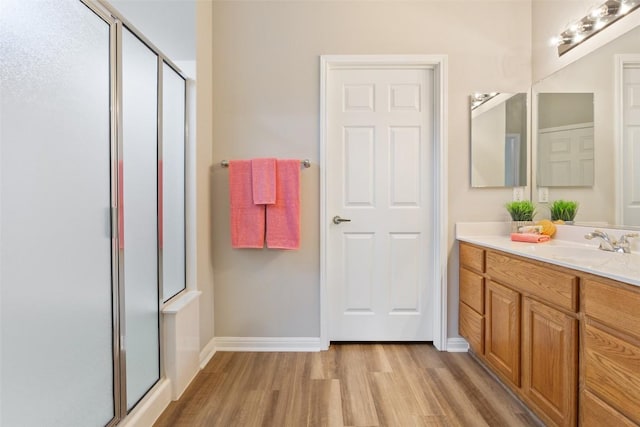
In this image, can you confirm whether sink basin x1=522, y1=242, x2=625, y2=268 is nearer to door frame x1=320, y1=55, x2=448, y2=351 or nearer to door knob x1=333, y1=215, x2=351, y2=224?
door frame x1=320, y1=55, x2=448, y2=351

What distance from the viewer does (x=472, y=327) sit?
2.18 meters

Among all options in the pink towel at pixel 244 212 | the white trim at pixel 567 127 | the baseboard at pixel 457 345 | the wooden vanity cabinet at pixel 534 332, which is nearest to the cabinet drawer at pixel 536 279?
the wooden vanity cabinet at pixel 534 332

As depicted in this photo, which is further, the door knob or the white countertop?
the door knob

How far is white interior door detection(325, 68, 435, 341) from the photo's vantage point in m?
2.46

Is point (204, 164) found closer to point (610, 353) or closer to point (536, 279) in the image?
point (536, 279)

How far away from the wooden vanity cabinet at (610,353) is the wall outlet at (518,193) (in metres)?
1.26

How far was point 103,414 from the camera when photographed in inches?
51.7

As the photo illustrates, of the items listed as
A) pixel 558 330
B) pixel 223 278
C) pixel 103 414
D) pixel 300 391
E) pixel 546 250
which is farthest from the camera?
pixel 223 278

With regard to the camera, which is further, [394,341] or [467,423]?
[394,341]

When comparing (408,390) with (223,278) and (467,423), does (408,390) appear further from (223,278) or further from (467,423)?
(223,278)

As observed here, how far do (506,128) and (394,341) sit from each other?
1734 millimetres

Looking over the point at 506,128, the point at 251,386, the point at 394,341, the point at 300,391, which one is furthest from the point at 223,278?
the point at 506,128

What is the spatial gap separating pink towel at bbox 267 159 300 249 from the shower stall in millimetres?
758

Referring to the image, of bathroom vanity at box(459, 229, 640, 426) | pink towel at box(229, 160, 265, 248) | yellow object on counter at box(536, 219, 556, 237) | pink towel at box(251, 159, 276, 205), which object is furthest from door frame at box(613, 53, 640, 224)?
pink towel at box(229, 160, 265, 248)
